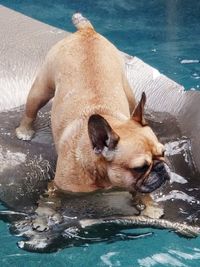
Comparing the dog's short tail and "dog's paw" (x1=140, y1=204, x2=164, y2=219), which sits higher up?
the dog's short tail

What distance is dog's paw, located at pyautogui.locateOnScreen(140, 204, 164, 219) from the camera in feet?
14.9

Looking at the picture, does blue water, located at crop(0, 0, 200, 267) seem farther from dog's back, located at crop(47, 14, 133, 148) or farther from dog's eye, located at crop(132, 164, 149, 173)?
dog's back, located at crop(47, 14, 133, 148)

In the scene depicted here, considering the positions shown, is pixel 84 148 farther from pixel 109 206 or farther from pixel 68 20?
pixel 68 20

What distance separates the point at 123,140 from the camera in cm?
425

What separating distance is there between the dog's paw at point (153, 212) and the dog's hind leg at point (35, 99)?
3.95 feet

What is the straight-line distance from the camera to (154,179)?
425 centimetres

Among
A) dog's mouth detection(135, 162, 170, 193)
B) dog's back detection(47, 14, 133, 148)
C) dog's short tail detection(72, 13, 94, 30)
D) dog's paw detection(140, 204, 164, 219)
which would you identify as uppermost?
dog's short tail detection(72, 13, 94, 30)

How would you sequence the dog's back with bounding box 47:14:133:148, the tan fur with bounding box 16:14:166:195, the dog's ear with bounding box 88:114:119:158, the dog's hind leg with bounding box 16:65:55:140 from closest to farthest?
the dog's ear with bounding box 88:114:119:158
the tan fur with bounding box 16:14:166:195
the dog's back with bounding box 47:14:133:148
the dog's hind leg with bounding box 16:65:55:140

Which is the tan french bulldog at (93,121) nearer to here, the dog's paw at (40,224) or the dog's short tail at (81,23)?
the dog's short tail at (81,23)

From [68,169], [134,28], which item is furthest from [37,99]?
[134,28]

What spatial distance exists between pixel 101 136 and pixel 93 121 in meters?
0.17

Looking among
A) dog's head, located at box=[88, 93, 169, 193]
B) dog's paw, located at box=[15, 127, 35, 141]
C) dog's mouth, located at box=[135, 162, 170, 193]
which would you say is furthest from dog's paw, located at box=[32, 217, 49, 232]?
dog's paw, located at box=[15, 127, 35, 141]

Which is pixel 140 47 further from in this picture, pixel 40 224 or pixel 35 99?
pixel 40 224

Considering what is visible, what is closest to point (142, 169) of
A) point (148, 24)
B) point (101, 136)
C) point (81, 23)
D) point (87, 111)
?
point (101, 136)
